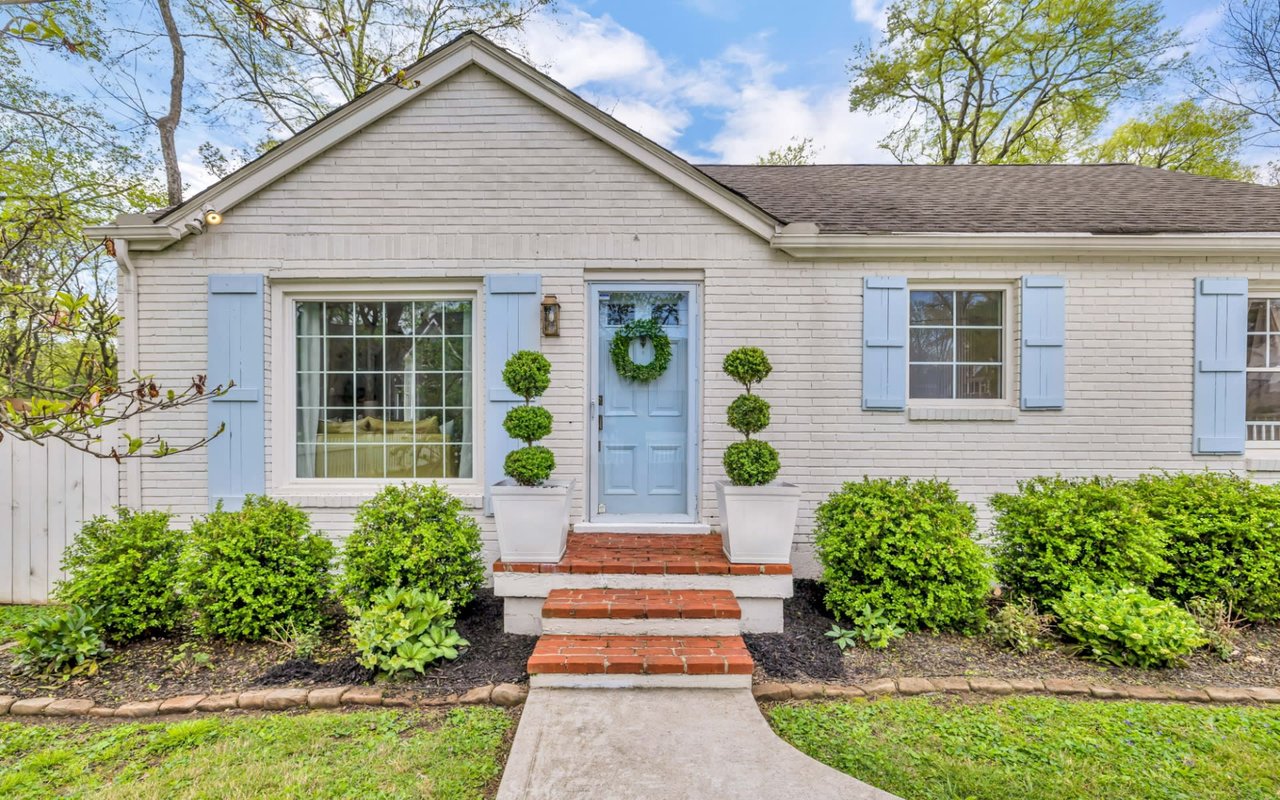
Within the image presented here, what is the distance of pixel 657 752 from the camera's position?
2.28 metres

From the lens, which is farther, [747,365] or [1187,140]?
[1187,140]

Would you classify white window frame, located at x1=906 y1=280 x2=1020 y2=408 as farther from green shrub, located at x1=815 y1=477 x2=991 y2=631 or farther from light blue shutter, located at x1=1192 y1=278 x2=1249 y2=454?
light blue shutter, located at x1=1192 y1=278 x2=1249 y2=454

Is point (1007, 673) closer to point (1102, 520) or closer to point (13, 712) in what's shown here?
point (1102, 520)

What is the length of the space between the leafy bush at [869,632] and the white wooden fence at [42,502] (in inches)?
227

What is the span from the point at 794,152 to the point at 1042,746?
44.8 feet

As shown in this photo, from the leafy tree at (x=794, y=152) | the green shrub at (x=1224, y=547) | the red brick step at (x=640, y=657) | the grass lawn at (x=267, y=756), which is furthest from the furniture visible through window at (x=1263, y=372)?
the leafy tree at (x=794, y=152)

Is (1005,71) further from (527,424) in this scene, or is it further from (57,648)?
(57,648)

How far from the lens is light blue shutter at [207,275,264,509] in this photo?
4.25m

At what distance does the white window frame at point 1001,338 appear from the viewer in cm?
445

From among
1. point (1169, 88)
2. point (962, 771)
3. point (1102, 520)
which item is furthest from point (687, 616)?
point (1169, 88)

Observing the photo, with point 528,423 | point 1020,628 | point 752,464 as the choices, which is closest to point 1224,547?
point 1020,628

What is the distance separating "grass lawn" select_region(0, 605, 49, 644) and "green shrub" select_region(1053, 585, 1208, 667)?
6.82 m

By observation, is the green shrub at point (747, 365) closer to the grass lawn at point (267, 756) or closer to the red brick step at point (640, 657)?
the red brick step at point (640, 657)

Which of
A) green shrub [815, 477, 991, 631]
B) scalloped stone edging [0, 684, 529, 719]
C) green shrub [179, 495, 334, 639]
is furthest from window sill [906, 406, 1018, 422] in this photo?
green shrub [179, 495, 334, 639]
